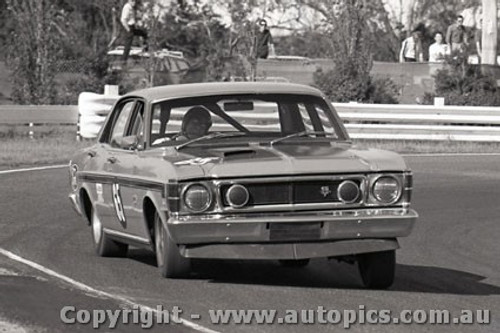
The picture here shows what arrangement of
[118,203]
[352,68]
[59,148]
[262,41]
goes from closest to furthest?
[118,203], [59,148], [352,68], [262,41]

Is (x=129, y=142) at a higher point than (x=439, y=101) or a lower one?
higher

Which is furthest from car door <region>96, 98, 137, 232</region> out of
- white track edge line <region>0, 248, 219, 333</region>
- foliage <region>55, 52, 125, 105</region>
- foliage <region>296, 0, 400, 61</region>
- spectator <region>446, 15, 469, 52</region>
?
foliage <region>296, 0, 400, 61</region>

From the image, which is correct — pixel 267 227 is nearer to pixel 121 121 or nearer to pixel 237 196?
pixel 237 196

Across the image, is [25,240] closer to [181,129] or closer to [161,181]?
[181,129]

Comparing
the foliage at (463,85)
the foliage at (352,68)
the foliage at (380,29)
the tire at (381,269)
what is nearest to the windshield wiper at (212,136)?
the tire at (381,269)

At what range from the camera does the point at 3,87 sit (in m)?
29.7

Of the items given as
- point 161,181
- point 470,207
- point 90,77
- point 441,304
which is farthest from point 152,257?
point 90,77

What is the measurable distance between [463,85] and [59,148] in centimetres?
1019

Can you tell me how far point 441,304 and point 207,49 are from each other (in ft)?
80.4

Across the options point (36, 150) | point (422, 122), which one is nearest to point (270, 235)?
point (36, 150)

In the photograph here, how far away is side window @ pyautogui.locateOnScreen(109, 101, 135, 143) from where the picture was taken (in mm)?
11087

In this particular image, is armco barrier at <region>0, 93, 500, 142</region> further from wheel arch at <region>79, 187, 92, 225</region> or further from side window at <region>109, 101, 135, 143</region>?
wheel arch at <region>79, 187, 92, 225</region>

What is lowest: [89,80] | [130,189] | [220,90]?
[89,80]

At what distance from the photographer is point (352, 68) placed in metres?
29.2
